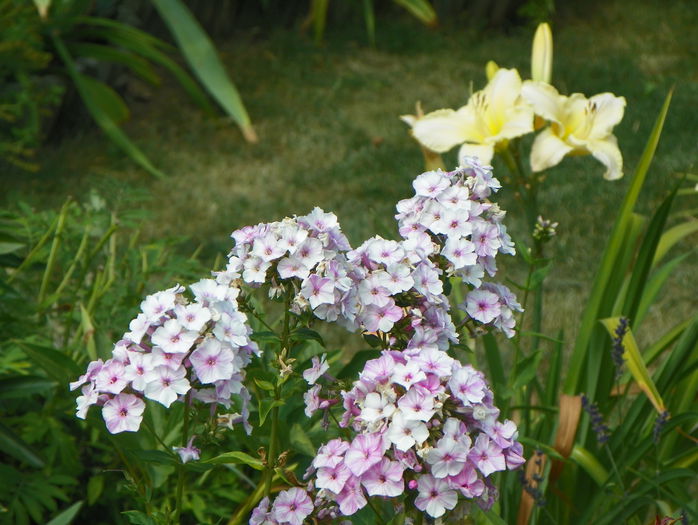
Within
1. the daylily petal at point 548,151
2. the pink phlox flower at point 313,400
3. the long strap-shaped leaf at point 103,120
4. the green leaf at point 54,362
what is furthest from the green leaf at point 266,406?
the long strap-shaped leaf at point 103,120

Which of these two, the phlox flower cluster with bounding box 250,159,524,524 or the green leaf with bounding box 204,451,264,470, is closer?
the phlox flower cluster with bounding box 250,159,524,524

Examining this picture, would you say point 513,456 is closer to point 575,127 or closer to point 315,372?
point 315,372

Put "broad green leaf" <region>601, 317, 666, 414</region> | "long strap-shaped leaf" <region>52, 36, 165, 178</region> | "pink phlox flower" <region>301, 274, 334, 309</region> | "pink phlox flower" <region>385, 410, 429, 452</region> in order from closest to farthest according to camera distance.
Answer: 1. "pink phlox flower" <region>385, 410, 429, 452</region>
2. "pink phlox flower" <region>301, 274, 334, 309</region>
3. "broad green leaf" <region>601, 317, 666, 414</region>
4. "long strap-shaped leaf" <region>52, 36, 165, 178</region>

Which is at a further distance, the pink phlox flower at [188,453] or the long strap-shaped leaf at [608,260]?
the long strap-shaped leaf at [608,260]

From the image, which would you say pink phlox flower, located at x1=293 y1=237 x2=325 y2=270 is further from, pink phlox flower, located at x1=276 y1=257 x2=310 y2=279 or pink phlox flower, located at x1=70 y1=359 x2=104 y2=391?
pink phlox flower, located at x1=70 y1=359 x2=104 y2=391

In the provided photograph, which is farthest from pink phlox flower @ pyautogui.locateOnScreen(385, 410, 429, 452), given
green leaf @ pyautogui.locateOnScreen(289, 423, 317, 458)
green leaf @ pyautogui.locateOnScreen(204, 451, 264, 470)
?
green leaf @ pyautogui.locateOnScreen(289, 423, 317, 458)

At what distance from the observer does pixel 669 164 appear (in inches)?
159

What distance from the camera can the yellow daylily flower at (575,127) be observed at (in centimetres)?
196

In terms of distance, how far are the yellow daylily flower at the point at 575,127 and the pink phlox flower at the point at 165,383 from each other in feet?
3.09

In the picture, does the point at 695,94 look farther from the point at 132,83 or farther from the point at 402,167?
the point at 132,83

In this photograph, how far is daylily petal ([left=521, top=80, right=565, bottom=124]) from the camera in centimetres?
194

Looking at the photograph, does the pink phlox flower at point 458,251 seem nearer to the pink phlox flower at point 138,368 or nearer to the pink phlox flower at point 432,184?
the pink phlox flower at point 432,184

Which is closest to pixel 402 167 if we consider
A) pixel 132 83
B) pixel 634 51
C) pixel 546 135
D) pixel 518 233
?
pixel 518 233

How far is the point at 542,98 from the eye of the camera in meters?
1.95
